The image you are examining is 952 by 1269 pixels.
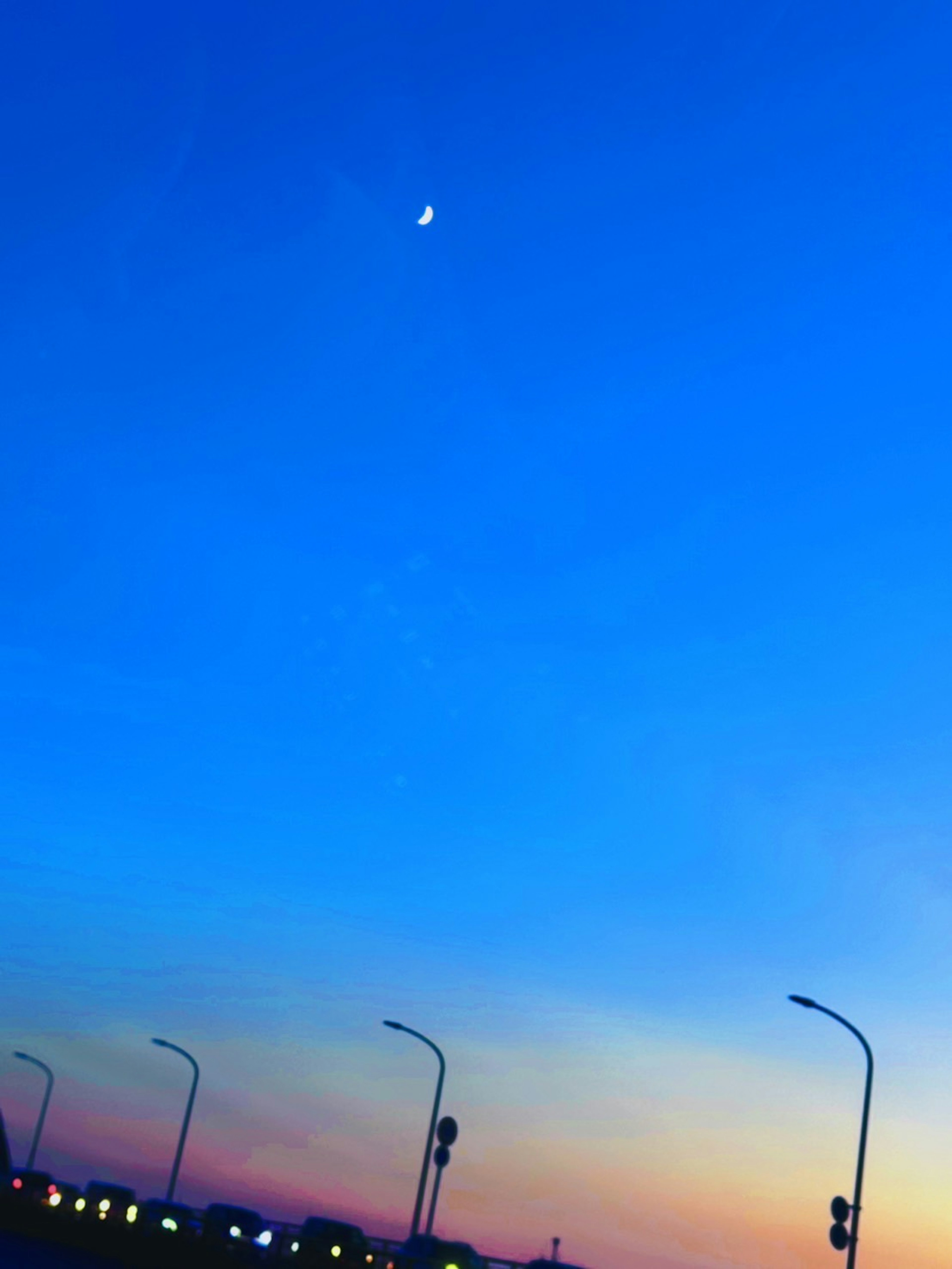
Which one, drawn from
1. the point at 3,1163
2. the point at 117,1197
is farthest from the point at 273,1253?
the point at 3,1163

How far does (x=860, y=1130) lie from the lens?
35.6 meters

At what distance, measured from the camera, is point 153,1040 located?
64.9 m

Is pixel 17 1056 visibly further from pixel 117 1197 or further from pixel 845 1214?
pixel 845 1214

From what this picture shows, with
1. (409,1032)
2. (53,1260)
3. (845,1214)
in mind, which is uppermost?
(409,1032)

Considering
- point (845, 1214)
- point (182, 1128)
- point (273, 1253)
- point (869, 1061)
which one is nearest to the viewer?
point (845, 1214)

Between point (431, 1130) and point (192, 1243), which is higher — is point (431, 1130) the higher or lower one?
the higher one

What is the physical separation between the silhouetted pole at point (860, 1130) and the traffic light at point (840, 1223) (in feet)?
1.27

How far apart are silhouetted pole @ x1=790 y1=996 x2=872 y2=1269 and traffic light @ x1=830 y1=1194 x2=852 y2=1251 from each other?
15.2 inches

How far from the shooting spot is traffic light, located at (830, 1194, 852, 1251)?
32.6m

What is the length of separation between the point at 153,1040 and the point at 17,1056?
2147cm

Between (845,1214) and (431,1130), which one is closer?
(845,1214)

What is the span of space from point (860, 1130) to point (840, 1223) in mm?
3325

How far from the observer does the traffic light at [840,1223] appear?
107 ft

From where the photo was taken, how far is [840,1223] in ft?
108
